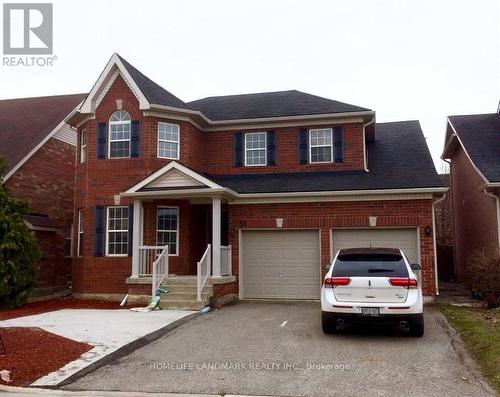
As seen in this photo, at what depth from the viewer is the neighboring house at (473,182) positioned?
49.2 feet

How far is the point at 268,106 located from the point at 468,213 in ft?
29.9

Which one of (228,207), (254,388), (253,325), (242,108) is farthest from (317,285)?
(254,388)

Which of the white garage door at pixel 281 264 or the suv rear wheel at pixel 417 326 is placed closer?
the suv rear wheel at pixel 417 326

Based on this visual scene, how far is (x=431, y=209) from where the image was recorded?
13.9 metres

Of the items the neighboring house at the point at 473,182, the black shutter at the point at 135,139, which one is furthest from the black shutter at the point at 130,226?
the neighboring house at the point at 473,182

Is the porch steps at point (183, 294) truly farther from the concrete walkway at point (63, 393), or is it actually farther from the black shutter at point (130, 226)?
the concrete walkway at point (63, 393)

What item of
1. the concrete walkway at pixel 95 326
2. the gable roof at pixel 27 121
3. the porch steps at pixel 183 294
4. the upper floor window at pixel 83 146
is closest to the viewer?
the concrete walkway at pixel 95 326

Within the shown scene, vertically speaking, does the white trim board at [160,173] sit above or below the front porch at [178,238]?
above

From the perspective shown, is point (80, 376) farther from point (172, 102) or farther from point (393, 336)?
point (172, 102)

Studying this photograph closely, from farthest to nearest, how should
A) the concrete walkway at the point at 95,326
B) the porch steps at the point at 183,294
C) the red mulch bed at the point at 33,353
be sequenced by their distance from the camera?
the porch steps at the point at 183,294 → the concrete walkway at the point at 95,326 → the red mulch bed at the point at 33,353

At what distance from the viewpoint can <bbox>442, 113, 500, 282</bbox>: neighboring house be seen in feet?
49.2

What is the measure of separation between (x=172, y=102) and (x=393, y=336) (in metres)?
10.8

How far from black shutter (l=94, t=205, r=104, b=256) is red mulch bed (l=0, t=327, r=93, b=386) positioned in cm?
601

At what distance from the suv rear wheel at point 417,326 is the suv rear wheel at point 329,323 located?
140cm
